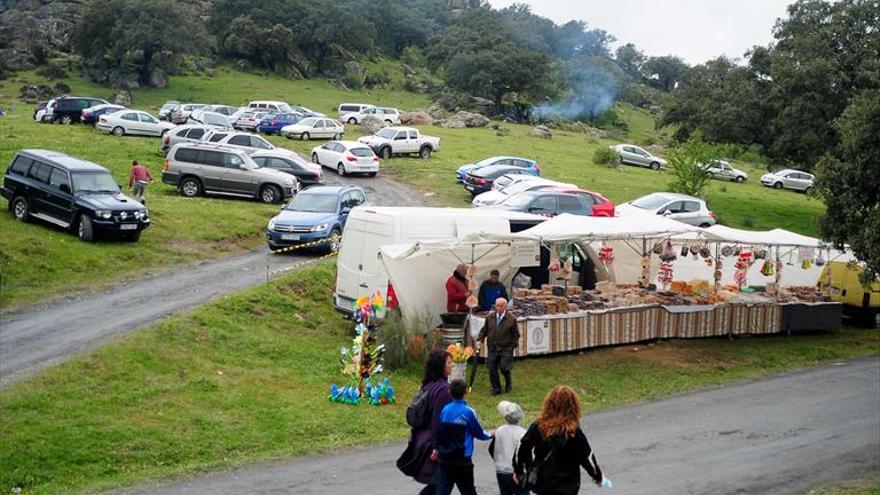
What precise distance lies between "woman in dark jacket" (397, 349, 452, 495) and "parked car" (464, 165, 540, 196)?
2992 cm

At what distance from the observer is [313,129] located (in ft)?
169

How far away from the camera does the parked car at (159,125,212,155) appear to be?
39656mm

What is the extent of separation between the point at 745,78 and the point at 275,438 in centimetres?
3690

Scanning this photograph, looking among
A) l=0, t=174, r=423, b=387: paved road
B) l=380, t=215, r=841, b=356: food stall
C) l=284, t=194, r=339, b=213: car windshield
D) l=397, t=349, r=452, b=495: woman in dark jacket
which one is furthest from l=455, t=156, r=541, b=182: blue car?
l=397, t=349, r=452, b=495: woman in dark jacket

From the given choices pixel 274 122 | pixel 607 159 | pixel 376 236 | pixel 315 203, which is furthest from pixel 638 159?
pixel 376 236

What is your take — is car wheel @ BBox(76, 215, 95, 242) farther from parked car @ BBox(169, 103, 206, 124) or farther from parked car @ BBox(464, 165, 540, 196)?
parked car @ BBox(169, 103, 206, 124)

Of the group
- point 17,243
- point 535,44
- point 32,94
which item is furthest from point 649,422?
point 535,44

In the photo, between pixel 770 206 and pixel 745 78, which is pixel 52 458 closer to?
pixel 745 78

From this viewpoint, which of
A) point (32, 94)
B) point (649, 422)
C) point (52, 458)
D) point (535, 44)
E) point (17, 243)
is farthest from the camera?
point (535, 44)

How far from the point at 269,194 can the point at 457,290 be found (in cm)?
1688

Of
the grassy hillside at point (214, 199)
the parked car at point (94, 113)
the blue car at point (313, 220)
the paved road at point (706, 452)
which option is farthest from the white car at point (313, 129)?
the paved road at point (706, 452)

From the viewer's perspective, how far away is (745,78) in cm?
4409

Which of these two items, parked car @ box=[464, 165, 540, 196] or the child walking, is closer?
the child walking

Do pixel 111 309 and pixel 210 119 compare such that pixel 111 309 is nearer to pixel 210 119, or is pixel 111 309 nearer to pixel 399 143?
pixel 399 143
